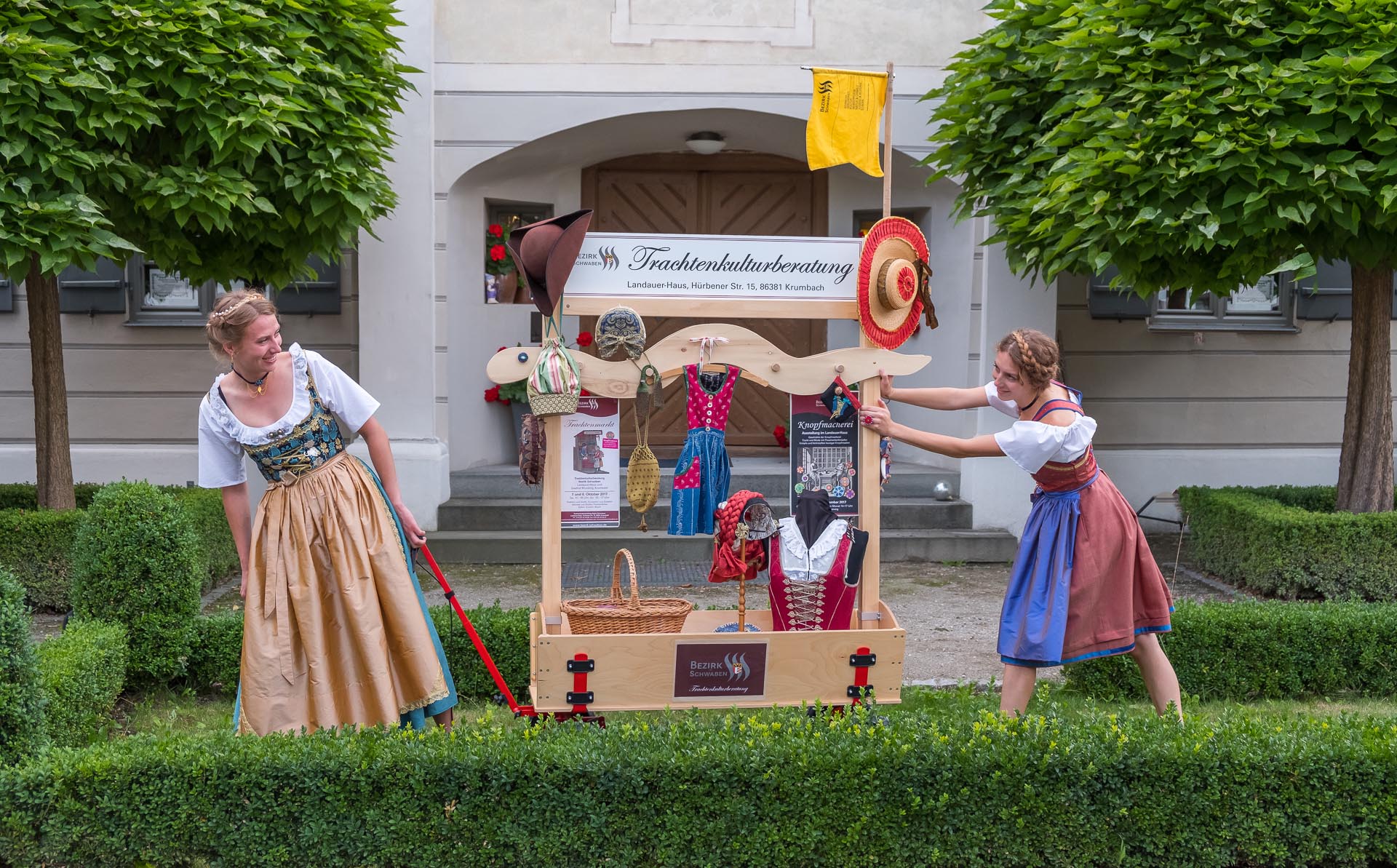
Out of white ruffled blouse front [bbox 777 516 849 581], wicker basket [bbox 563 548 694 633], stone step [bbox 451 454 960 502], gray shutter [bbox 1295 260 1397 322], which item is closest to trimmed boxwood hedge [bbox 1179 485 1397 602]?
stone step [bbox 451 454 960 502]

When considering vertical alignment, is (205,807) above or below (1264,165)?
below

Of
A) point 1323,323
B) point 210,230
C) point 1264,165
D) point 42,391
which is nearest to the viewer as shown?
point 1264,165

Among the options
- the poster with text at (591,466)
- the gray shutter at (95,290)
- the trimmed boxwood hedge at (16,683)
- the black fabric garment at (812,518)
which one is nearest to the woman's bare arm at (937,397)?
the black fabric garment at (812,518)

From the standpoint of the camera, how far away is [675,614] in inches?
172

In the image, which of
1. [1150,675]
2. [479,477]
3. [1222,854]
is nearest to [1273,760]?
[1222,854]

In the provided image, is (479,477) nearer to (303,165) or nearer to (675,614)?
(303,165)

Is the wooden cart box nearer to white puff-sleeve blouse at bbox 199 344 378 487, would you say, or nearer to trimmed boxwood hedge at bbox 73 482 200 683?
white puff-sleeve blouse at bbox 199 344 378 487

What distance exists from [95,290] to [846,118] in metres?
7.60

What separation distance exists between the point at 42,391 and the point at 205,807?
5208mm

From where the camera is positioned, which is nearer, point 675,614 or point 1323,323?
point 675,614

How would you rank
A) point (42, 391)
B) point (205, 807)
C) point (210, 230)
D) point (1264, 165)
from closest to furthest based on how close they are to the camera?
point (205, 807) → point (1264, 165) → point (210, 230) → point (42, 391)

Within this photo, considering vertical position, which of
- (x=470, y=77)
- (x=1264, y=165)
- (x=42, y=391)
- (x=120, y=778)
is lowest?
(x=120, y=778)

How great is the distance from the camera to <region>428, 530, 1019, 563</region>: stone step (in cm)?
855

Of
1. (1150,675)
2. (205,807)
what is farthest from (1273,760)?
(205,807)
